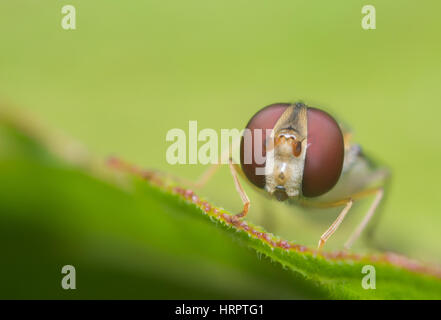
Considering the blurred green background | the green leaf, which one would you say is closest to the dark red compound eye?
the green leaf

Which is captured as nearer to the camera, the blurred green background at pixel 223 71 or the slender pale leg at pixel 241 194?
the slender pale leg at pixel 241 194

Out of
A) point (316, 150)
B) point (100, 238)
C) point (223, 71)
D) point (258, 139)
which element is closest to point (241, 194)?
point (258, 139)

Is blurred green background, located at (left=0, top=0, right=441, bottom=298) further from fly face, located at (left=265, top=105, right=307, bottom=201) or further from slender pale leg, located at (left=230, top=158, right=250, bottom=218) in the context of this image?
fly face, located at (left=265, top=105, right=307, bottom=201)

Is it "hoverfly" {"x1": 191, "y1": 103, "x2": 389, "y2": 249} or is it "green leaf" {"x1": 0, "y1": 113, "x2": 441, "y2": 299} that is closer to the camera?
"hoverfly" {"x1": 191, "y1": 103, "x2": 389, "y2": 249}

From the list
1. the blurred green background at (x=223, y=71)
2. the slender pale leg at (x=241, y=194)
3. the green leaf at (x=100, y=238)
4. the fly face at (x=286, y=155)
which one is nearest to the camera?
the slender pale leg at (x=241, y=194)

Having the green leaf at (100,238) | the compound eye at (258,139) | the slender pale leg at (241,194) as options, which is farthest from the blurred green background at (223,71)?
the compound eye at (258,139)

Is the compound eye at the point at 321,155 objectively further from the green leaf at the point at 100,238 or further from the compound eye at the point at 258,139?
the green leaf at the point at 100,238

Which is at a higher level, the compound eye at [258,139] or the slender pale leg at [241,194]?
the compound eye at [258,139]

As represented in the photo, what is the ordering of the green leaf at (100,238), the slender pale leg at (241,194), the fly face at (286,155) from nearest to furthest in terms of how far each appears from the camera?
the slender pale leg at (241,194), the fly face at (286,155), the green leaf at (100,238)
